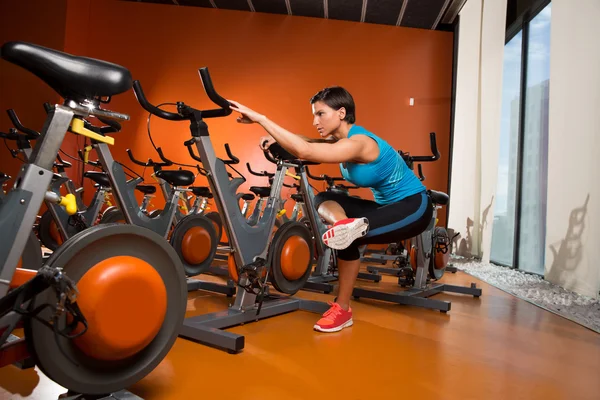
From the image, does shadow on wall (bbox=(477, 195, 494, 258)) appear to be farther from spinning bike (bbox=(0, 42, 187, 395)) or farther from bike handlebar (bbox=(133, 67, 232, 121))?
spinning bike (bbox=(0, 42, 187, 395))

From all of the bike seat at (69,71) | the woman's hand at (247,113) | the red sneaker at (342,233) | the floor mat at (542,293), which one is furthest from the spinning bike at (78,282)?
the floor mat at (542,293)

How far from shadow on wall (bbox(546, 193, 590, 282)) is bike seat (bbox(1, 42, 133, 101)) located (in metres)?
3.11

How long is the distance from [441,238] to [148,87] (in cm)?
548

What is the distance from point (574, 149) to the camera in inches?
124

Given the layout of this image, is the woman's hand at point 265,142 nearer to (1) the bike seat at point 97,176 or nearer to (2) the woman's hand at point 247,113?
(2) the woman's hand at point 247,113

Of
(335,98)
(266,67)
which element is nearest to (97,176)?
(335,98)

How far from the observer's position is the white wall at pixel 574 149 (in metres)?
Answer: 2.93

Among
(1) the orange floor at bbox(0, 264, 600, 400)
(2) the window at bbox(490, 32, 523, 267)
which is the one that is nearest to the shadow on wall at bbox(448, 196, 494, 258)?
(2) the window at bbox(490, 32, 523, 267)

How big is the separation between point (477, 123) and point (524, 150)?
3.06 ft

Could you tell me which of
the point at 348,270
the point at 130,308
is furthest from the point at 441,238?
the point at 130,308

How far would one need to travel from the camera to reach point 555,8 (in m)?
3.48

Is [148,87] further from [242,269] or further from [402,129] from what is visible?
[242,269]

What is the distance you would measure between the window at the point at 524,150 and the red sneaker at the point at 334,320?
2.77 metres

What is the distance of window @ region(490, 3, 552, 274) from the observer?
4230mm
